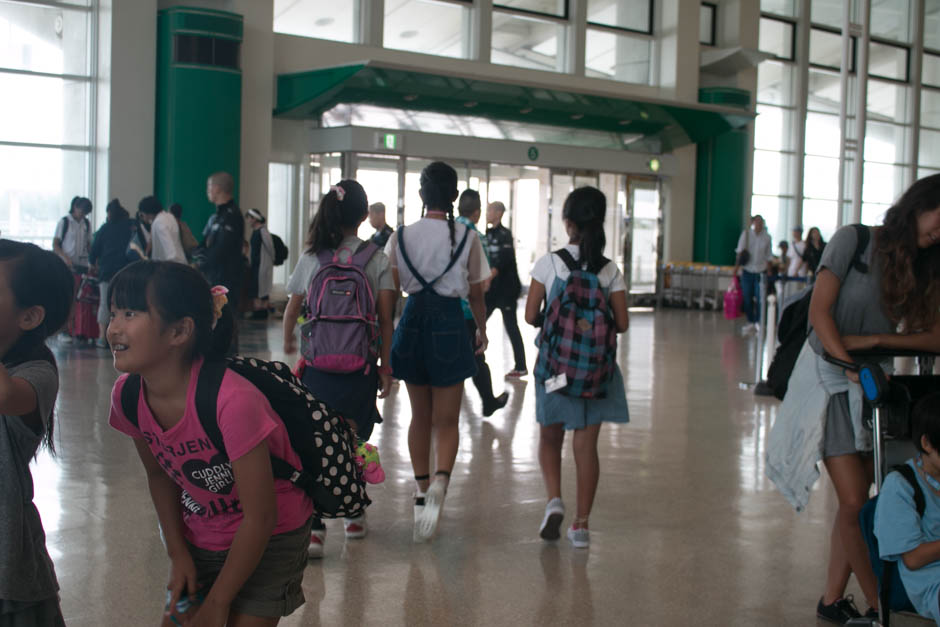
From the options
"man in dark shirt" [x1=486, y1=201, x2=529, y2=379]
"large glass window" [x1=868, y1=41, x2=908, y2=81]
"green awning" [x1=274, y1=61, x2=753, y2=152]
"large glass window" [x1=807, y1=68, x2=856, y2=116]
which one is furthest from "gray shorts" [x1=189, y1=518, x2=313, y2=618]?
"large glass window" [x1=868, y1=41, x2=908, y2=81]

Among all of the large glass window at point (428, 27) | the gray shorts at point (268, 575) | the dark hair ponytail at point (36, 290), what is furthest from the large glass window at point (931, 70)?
the dark hair ponytail at point (36, 290)

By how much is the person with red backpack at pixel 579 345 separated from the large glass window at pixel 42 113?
12488 mm

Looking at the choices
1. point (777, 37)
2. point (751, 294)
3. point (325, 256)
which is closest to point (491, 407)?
point (325, 256)

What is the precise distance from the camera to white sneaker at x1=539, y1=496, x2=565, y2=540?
444cm

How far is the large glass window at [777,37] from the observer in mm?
24859

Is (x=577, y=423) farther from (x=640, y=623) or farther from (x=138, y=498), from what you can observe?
(x=138, y=498)

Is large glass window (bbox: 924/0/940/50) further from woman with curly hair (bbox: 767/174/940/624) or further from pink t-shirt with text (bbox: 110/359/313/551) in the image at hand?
pink t-shirt with text (bbox: 110/359/313/551)

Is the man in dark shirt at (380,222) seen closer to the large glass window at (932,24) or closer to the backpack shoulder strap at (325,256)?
the backpack shoulder strap at (325,256)

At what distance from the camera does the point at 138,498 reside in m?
4.99

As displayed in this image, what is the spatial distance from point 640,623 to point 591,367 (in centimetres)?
112

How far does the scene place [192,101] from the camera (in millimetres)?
14977

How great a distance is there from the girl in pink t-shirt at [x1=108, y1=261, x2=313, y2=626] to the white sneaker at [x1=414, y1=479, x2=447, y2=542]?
223cm

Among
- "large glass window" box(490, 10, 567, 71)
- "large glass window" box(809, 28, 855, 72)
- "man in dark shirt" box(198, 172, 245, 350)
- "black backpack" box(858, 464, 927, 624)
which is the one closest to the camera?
"black backpack" box(858, 464, 927, 624)

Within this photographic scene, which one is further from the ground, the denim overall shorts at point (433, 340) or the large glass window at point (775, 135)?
the large glass window at point (775, 135)
